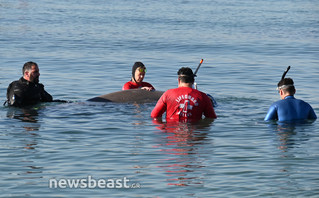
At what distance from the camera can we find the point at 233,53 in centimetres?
2614

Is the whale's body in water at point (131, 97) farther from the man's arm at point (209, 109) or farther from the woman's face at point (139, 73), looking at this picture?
the man's arm at point (209, 109)

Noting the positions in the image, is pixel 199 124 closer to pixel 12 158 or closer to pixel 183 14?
pixel 12 158

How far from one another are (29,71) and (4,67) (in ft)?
27.0

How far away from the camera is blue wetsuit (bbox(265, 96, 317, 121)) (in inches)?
483

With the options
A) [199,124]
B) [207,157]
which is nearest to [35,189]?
[207,157]

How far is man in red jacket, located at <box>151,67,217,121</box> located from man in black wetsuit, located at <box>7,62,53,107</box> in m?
3.08

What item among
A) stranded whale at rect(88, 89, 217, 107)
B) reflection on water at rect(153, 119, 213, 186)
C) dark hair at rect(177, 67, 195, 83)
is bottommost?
reflection on water at rect(153, 119, 213, 186)

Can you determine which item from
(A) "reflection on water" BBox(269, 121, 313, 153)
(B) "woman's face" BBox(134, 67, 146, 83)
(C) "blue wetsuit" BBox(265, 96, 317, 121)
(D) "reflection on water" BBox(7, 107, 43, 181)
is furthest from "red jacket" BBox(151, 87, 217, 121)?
(B) "woman's face" BBox(134, 67, 146, 83)

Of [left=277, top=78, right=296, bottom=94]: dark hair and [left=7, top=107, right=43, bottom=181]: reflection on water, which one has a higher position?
[left=277, top=78, right=296, bottom=94]: dark hair

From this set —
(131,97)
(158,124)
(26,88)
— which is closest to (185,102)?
(158,124)

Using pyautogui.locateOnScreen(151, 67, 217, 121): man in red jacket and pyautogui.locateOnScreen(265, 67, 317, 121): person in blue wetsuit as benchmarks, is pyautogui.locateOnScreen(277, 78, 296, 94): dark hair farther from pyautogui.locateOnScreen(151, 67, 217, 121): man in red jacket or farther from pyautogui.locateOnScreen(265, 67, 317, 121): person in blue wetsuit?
pyautogui.locateOnScreen(151, 67, 217, 121): man in red jacket

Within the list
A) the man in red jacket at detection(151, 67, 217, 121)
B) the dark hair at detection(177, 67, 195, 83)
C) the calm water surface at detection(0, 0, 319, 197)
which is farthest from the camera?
the man in red jacket at detection(151, 67, 217, 121)

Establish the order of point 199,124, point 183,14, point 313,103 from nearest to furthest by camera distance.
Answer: point 199,124 → point 313,103 → point 183,14

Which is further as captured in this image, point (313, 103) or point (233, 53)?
point (233, 53)
